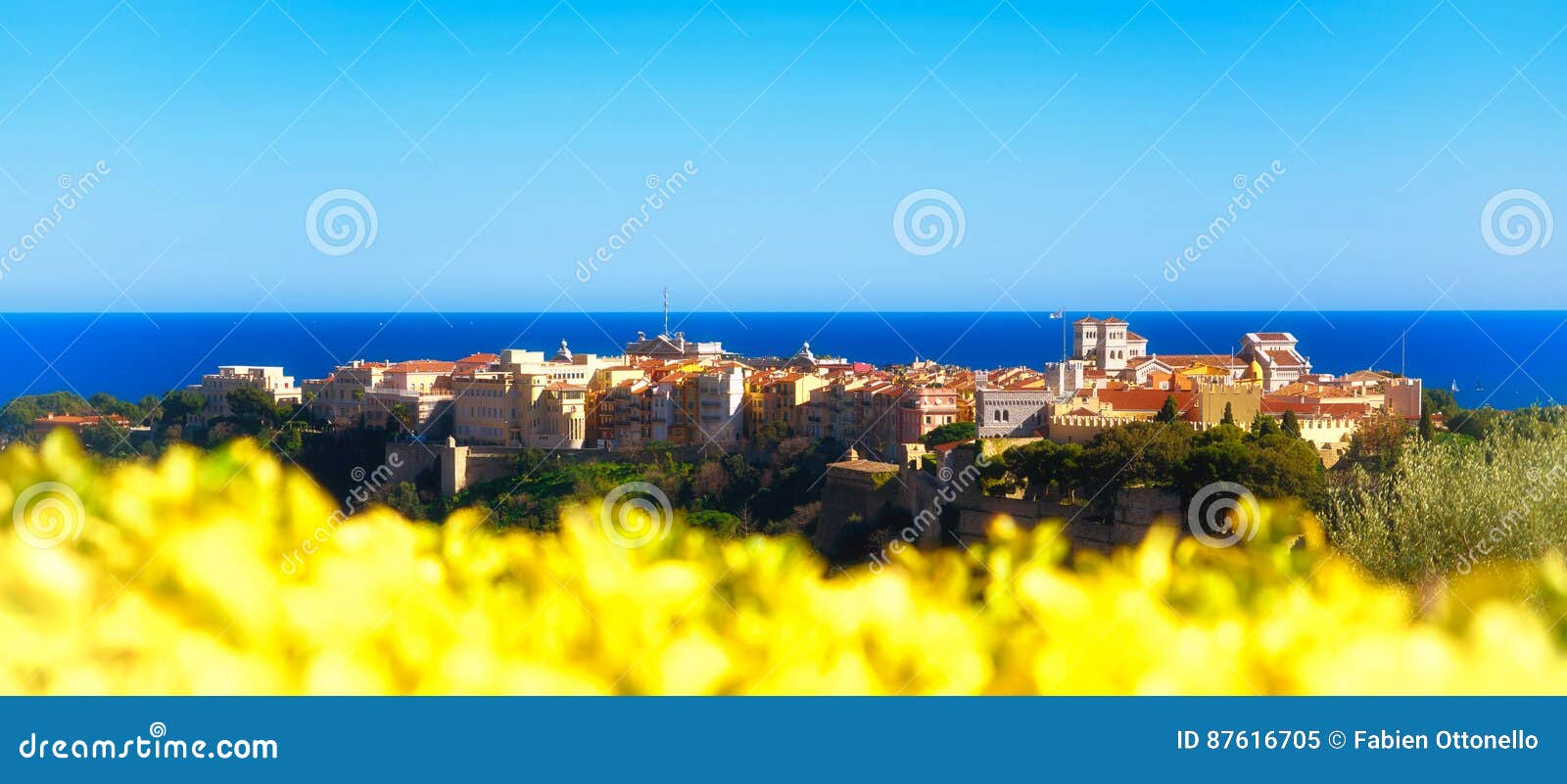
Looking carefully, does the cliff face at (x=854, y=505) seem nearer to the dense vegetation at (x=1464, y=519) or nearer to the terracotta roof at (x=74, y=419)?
the dense vegetation at (x=1464, y=519)

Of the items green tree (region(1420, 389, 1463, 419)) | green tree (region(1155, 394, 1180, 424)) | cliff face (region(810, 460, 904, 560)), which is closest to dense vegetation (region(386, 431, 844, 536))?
cliff face (region(810, 460, 904, 560))

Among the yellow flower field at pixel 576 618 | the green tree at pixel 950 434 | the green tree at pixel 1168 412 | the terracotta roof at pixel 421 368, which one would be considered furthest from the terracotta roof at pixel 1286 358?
the yellow flower field at pixel 576 618

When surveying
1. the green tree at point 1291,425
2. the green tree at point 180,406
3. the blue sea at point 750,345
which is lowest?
the green tree at point 1291,425

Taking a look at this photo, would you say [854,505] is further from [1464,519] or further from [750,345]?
[750,345]

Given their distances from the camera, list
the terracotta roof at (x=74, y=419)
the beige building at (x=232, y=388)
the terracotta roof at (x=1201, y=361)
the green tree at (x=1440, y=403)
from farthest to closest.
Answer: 1. the beige building at (x=232, y=388)
2. the terracotta roof at (x=1201, y=361)
3. the terracotta roof at (x=74, y=419)
4. the green tree at (x=1440, y=403)

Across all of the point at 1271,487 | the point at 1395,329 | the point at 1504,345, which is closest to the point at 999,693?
the point at 1271,487

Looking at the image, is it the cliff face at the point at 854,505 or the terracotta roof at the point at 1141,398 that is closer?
the cliff face at the point at 854,505

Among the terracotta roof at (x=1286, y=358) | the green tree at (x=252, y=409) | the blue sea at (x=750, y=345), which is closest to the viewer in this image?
the terracotta roof at (x=1286, y=358)

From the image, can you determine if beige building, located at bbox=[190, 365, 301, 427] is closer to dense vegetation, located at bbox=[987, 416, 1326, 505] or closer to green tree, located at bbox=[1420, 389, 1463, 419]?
dense vegetation, located at bbox=[987, 416, 1326, 505]
